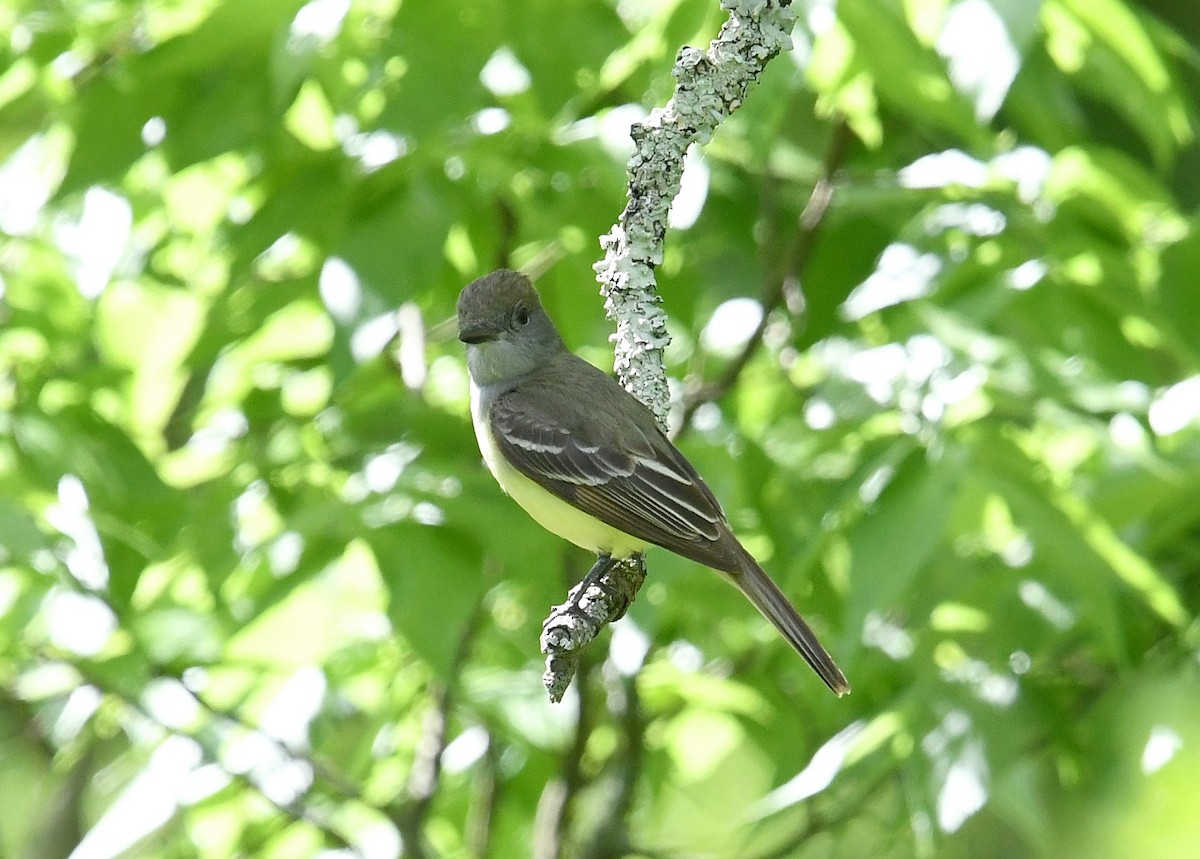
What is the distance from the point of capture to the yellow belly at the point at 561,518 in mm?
3562

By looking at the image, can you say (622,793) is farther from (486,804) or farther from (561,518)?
(561,518)

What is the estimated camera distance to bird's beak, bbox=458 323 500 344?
146 inches

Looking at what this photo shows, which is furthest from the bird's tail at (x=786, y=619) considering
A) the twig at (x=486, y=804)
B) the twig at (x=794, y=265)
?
the twig at (x=486, y=804)

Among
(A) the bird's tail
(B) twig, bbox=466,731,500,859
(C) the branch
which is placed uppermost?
(C) the branch

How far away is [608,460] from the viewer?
3773 millimetres

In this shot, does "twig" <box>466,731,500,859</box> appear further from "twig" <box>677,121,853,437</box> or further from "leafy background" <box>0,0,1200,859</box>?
"twig" <box>677,121,853,437</box>

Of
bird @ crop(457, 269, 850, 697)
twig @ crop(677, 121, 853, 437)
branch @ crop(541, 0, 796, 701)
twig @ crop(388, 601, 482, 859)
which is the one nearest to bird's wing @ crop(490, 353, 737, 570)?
bird @ crop(457, 269, 850, 697)

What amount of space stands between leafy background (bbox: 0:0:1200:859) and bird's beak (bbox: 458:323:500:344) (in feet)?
0.85

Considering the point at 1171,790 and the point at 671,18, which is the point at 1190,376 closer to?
the point at 1171,790

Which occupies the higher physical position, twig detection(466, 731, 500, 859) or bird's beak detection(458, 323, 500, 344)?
bird's beak detection(458, 323, 500, 344)

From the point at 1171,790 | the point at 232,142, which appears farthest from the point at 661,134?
the point at 1171,790

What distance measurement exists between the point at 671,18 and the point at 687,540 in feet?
4.05

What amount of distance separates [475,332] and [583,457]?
456mm

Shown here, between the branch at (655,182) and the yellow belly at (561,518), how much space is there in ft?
0.83
